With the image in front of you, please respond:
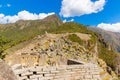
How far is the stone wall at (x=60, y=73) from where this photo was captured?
10044 mm

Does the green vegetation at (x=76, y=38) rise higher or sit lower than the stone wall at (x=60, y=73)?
higher

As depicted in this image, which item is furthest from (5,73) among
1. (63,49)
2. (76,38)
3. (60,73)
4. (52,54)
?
(76,38)

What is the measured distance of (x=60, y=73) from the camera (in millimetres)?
11156

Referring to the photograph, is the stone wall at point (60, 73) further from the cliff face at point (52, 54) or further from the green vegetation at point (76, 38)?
the green vegetation at point (76, 38)

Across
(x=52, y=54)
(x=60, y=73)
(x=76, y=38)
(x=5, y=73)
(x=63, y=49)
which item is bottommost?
(x=60, y=73)

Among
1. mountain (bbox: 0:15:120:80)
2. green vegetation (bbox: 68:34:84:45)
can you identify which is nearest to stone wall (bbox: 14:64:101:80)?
mountain (bbox: 0:15:120:80)

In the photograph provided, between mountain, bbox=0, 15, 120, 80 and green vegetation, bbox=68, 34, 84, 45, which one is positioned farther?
green vegetation, bbox=68, 34, 84, 45

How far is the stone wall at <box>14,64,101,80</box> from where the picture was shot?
10044mm

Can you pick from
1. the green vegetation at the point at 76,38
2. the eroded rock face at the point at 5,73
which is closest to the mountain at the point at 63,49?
the green vegetation at the point at 76,38

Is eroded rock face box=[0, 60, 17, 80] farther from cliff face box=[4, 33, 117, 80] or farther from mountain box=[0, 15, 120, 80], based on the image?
mountain box=[0, 15, 120, 80]

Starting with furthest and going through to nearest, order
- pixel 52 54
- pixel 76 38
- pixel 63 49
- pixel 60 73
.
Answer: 1. pixel 76 38
2. pixel 63 49
3. pixel 52 54
4. pixel 60 73

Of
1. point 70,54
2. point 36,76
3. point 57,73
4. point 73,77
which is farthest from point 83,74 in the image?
point 70,54

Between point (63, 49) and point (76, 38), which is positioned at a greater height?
point (76, 38)

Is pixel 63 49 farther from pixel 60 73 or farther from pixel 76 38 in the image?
pixel 76 38
